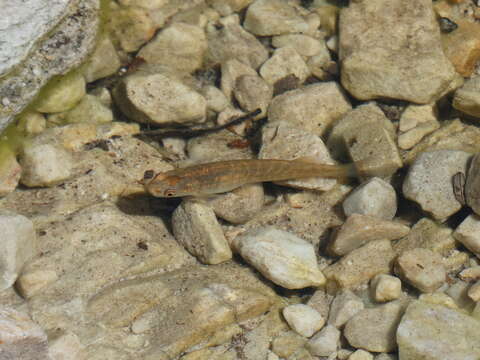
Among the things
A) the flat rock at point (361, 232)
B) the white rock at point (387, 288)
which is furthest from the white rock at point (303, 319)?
the flat rock at point (361, 232)

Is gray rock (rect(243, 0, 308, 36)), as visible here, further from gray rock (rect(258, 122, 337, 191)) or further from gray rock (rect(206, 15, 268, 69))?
gray rock (rect(258, 122, 337, 191))

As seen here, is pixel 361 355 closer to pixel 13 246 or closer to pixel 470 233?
pixel 470 233

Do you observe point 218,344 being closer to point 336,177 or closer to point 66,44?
point 336,177

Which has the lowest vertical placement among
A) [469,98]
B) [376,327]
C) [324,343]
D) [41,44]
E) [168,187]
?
[324,343]

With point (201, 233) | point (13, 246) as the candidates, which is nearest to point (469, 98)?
point (201, 233)

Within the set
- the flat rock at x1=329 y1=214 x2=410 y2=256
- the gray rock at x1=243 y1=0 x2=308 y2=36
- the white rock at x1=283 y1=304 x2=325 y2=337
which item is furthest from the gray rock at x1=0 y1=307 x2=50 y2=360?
the gray rock at x1=243 y1=0 x2=308 y2=36

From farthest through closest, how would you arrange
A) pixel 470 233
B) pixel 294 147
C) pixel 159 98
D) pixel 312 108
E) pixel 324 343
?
pixel 312 108 < pixel 159 98 < pixel 294 147 < pixel 470 233 < pixel 324 343

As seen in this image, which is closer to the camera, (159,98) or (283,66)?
(159,98)

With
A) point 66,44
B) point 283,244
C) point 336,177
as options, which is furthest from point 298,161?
point 66,44

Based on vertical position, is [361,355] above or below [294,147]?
below
